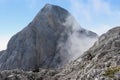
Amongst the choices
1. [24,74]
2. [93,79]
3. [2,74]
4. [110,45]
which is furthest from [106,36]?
[93,79]

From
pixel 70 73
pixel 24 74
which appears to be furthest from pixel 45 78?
pixel 70 73

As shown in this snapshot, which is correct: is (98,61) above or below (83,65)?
above

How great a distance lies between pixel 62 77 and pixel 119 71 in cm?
6277

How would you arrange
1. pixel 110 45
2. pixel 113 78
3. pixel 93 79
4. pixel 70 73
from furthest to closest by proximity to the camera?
pixel 110 45, pixel 70 73, pixel 93 79, pixel 113 78

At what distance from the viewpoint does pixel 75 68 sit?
416 feet

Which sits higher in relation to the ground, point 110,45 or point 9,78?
point 110,45

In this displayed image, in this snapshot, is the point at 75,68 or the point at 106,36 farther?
the point at 106,36

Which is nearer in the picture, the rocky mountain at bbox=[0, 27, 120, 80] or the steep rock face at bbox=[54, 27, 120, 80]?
the steep rock face at bbox=[54, 27, 120, 80]

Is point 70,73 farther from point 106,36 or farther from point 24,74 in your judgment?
point 106,36

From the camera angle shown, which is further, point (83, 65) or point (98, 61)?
point (83, 65)

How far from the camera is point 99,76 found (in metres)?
63.7

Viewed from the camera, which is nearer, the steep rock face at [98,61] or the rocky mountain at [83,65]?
the steep rock face at [98,61]

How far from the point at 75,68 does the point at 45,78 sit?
1946cm

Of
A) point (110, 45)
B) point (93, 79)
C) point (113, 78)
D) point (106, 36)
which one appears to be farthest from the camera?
point (106, 36)
